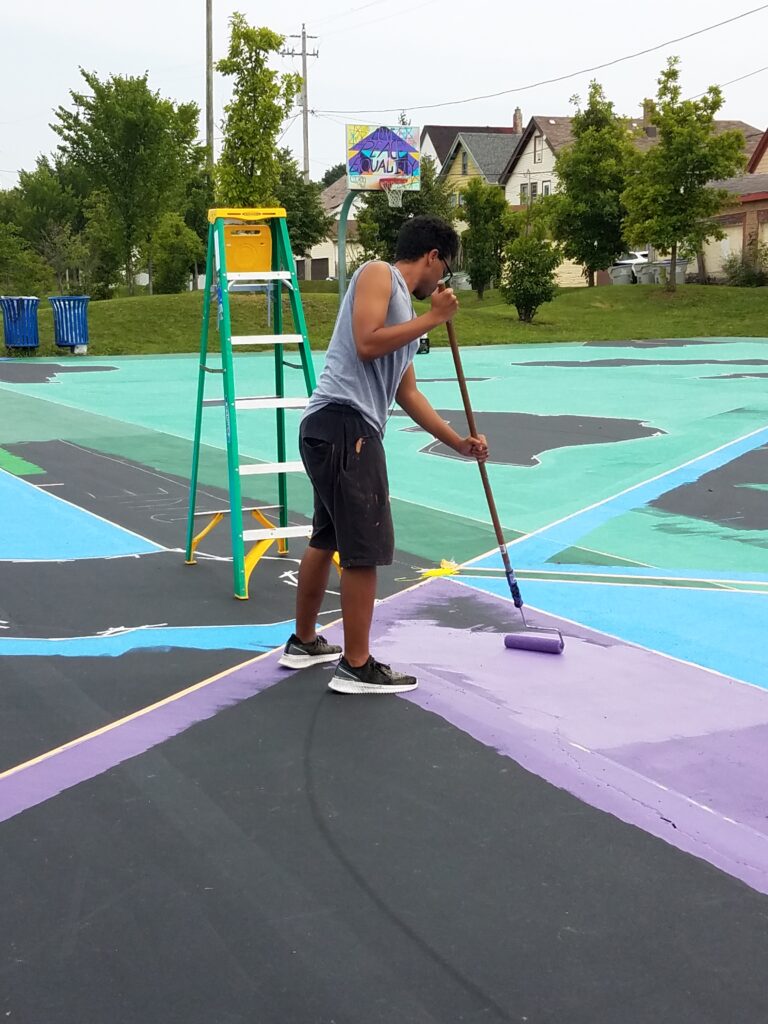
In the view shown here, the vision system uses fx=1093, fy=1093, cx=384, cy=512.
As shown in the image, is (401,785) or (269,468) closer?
(401,785)

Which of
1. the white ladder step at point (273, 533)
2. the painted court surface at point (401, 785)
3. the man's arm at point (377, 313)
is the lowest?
the painted court surface at point (401, 785)

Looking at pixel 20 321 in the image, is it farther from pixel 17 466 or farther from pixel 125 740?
pixel 125 740

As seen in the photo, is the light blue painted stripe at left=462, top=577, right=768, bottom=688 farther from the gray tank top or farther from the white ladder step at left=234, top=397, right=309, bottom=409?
the gray tank top

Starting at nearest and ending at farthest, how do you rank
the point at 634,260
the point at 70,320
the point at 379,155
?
the point at 379,155 < the point at 70,320 < the point at 634,260

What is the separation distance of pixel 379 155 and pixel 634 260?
134 feet

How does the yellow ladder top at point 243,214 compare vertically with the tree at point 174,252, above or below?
below

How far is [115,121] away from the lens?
31.6 m

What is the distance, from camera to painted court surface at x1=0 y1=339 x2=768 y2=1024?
2.52 m

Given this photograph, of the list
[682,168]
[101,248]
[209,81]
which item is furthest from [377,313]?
[209,81]

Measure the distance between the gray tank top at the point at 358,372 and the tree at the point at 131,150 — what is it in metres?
30.0

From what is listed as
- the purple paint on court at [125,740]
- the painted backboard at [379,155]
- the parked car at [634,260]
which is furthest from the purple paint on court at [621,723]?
the parked car at [634,260]

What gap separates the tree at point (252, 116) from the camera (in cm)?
2698

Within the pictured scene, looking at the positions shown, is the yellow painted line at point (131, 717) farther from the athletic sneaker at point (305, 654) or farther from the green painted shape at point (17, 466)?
the green painted shape at point (17, 466)

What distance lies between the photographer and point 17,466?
973 centimetres
